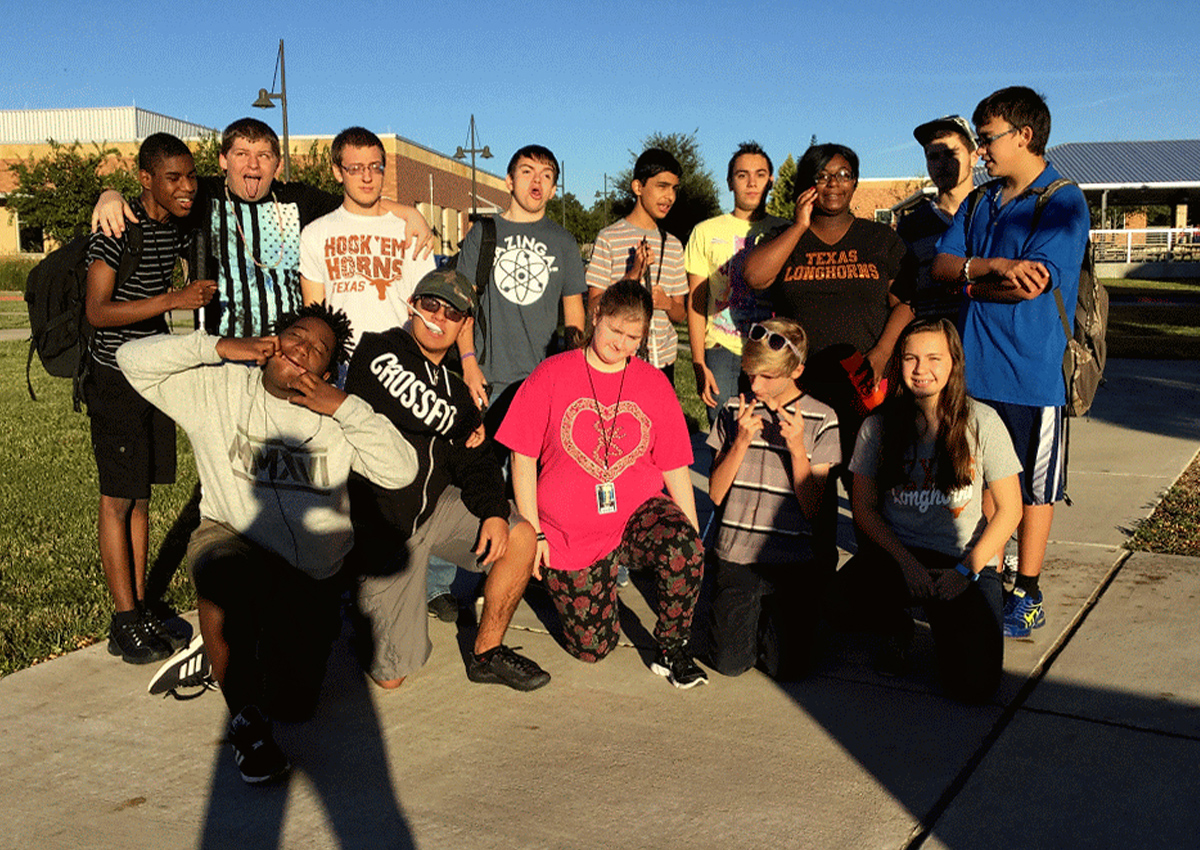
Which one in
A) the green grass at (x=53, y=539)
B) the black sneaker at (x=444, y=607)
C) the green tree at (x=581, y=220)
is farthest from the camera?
the green tree at (x=581, y=220)

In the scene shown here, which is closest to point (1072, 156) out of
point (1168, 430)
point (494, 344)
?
point (1168, 430)

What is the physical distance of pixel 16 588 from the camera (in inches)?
195

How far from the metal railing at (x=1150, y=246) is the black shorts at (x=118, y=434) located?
43711mm

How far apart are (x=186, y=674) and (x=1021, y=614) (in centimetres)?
317

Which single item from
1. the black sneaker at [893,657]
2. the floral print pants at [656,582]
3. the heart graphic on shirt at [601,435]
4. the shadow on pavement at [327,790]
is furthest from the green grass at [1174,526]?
the shadow on pavement at [327,790]

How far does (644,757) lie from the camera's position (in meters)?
3.25

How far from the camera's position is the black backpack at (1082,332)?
420 cm

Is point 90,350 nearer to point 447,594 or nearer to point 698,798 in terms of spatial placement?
point 447,594

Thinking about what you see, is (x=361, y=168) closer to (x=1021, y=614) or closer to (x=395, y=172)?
(x=1021, y=614)

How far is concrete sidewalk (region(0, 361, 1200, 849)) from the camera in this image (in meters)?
2.80

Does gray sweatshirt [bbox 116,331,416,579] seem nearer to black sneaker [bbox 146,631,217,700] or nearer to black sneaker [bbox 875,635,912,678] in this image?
black sneaker [bbox 146,631,217,700]

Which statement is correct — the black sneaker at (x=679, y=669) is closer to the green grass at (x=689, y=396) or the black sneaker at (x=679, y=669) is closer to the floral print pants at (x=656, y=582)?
the floral print pants at (x=656, y=582)

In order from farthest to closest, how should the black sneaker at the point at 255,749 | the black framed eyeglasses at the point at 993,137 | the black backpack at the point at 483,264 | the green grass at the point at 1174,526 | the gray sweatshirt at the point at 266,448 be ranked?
the green grass at the point at 1174,526 → the black backpack at the point at 483,264 → the black framed eyeglasses at the point at 993,137 → the gray sweatshirt at the point at 266,448 → the black sneaker at the point at 255,749

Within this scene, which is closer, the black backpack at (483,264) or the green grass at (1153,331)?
the black backpack at (483,264)
